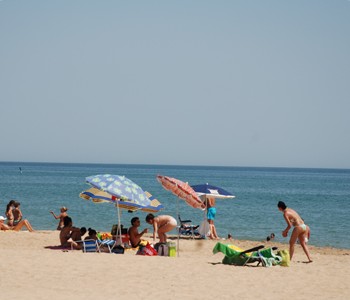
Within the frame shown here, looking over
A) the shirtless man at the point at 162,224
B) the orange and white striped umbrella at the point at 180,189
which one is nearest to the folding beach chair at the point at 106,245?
the shirtless man at the point at 162,224

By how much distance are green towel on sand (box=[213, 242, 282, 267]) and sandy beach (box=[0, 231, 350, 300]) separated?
272 mm

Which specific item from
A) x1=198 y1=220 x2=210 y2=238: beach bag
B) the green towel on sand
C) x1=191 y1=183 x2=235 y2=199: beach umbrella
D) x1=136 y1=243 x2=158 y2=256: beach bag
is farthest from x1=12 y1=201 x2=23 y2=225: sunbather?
the green towel on sand

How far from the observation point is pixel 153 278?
11.3 m

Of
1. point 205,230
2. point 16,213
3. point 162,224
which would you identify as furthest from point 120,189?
point 16,213

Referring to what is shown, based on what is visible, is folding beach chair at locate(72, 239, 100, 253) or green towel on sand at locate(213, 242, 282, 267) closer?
green towel on sand at locate(213, 242, 282, 267)

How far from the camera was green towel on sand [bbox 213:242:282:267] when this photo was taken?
44.0 feet

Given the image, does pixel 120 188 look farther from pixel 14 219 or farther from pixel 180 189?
pixel 14 219

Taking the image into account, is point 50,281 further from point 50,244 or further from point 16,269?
point 50,244

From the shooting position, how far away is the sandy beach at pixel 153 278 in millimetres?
10086

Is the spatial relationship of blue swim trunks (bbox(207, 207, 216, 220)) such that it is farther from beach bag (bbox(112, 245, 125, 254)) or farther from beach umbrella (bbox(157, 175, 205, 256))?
beach bag (bbox(112, 245, 125, 254))

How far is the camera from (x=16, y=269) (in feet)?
37.3

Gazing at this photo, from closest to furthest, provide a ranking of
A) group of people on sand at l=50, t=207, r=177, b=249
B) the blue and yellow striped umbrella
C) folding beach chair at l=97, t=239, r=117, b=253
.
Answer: the blue and yellow striped umbrella → folding beach chair at l=97, t=239, r=117, b=253 → group of people on sand at l=50, t=207, r=177, b=249

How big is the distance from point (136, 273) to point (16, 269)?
85.5 inches

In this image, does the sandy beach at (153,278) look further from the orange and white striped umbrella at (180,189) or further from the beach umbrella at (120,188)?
the orange and white striped umbrella at (180,189)
